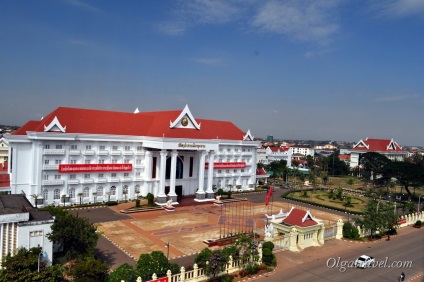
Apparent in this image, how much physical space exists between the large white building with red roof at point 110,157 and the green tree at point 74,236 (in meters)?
19.1

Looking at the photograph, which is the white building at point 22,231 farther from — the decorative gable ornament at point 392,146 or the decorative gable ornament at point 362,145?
the decorative gable ornament at point 392,146

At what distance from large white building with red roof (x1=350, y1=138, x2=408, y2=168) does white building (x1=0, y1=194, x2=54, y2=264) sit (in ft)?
302

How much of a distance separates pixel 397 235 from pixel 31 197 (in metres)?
39.8

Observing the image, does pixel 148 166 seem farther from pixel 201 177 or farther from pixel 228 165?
pixel 228 165

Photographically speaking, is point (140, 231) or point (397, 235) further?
point (397, 235)

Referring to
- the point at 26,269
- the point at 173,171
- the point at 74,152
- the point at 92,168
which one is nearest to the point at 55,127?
the point at 74,152

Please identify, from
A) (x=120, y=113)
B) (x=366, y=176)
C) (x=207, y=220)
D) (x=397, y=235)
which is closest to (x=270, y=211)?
(x=207, y=220)

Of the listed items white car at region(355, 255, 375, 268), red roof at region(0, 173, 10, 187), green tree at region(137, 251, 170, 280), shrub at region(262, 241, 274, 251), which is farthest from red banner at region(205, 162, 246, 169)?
green tree at region(137, 251, 170, 280)

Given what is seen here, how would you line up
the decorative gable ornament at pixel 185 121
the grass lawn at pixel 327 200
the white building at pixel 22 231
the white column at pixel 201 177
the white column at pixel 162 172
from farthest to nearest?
the grass lawn at pixel 327 200
the white column at pixel 201 177
the decorative gable ornament at pixel 185 121
the white column at pixel 162 172
the white building at pixel 22 231

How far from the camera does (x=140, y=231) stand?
3350 centimetres

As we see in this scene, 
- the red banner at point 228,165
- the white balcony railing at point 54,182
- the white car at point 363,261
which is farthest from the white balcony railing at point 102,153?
the white car at point 363,261

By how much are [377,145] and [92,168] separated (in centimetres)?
8276

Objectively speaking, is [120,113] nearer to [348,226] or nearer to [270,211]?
[270,211]

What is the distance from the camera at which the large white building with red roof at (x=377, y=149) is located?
98.0m
